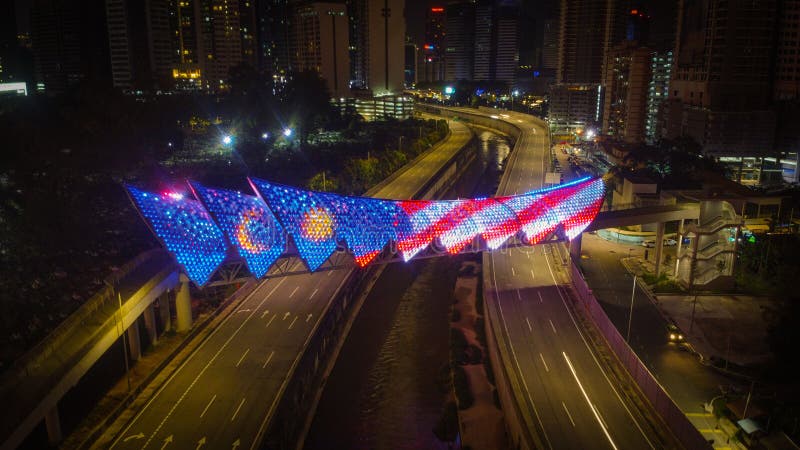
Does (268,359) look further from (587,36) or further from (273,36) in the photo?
(273,36)

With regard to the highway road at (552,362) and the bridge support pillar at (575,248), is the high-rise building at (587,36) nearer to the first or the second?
the highway road at (552,362)

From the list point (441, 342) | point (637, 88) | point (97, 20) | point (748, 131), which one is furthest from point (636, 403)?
point (97, 20)

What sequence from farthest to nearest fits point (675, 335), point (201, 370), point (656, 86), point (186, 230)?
point (656, 86), point (675, 335), point (186, 230), point (201, 370)

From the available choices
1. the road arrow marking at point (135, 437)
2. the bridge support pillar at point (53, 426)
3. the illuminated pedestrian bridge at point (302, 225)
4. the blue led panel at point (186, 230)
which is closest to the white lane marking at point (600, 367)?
the illuminated pedestrian bridge at point (302, 225)

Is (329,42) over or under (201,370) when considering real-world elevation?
over

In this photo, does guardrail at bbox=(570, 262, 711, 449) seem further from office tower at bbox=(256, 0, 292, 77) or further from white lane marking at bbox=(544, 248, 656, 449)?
office tower at bbox=(256, 0, 292, 77)

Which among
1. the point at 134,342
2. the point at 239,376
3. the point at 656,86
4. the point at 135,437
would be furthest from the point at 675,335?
the point at 656,86

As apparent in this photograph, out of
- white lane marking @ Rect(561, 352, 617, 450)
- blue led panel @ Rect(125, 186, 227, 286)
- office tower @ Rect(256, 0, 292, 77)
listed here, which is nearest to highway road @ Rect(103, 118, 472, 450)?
A: blue led panel @ Rect(125, 186, 227, 286)
